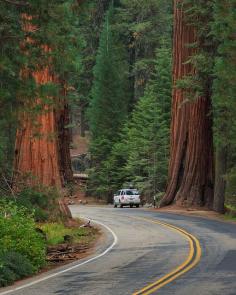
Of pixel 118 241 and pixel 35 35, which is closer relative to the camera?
pixel 35 35

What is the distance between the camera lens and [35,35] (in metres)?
16.3

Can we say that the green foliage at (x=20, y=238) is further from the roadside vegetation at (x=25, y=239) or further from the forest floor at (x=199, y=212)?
the forest floor at (x=199, y=212)

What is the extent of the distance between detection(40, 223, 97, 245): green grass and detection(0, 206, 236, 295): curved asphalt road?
2.81ft

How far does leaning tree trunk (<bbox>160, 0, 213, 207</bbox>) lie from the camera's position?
4025cm

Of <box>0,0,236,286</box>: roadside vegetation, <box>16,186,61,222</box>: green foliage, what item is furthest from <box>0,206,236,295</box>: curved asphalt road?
<box>16,186,61,222</box>: green foliage

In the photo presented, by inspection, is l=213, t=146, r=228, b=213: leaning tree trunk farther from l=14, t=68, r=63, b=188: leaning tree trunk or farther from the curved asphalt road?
l=14, t=68, r=63, b=188: leaning tree trunk

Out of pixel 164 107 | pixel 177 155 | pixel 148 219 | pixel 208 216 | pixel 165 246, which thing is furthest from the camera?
pixel 164 107

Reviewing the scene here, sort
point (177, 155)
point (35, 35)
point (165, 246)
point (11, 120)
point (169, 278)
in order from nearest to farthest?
1. point (169, 278)
2. point (35, 35)
3. point (11, 120)
4. point (165, 246)
5. point (177, 155)

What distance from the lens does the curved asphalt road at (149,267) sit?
12680mm

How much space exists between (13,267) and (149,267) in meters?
3.47

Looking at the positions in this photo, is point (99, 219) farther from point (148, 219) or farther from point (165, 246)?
point (165, 246)

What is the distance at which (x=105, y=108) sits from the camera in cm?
6200

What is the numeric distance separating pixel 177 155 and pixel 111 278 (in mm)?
28094

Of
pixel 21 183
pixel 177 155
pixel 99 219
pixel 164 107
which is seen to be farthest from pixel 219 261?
pixel 164 107
